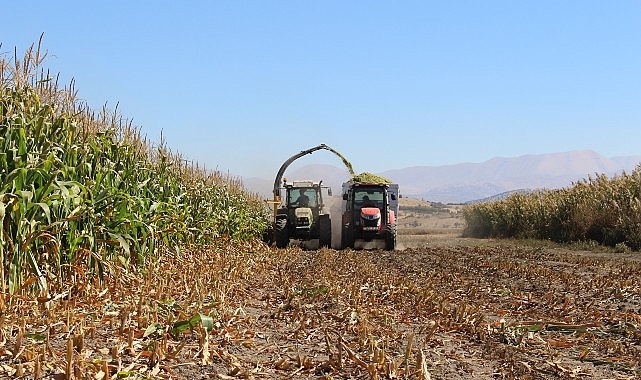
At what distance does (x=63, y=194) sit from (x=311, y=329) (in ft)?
8.29

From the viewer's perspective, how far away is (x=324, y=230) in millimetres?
21000

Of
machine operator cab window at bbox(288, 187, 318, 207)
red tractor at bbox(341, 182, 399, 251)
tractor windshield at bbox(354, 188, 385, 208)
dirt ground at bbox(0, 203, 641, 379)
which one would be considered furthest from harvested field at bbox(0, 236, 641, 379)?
machine operator cab window at bbox(288, 187, 318, 207)

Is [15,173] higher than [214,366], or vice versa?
[15,173]

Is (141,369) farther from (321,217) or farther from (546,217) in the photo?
(546,217)

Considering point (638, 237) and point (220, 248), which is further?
point (638, 237)

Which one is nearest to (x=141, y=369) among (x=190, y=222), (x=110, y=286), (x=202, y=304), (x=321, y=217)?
(x=202, y=304)

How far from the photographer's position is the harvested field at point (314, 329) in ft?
14.3

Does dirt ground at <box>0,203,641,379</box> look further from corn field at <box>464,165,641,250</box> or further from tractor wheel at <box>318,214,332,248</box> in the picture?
corn field at <box>464,165,641,250</box>

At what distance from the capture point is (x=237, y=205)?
17828 mm

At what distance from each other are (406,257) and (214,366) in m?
13.8

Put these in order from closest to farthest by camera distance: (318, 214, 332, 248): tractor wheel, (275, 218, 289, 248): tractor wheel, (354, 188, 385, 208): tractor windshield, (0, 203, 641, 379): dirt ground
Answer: (0, 203, 641, 379): dirt ground < (275, 218, 289, 248): tractor wheel < (354, 188, 385, 208): tractor windshield < (318, 214, 332, 248): tractor wheel

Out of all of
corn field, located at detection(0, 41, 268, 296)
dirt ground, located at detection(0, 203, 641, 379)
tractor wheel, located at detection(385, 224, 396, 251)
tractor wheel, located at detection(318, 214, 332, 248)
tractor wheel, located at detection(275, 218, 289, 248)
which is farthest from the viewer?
tractor wheel, located at detection(318, 214, 332, 248)

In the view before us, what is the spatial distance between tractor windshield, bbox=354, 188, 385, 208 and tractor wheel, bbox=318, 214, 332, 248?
3.50 feet

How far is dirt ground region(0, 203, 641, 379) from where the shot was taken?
4355mm
